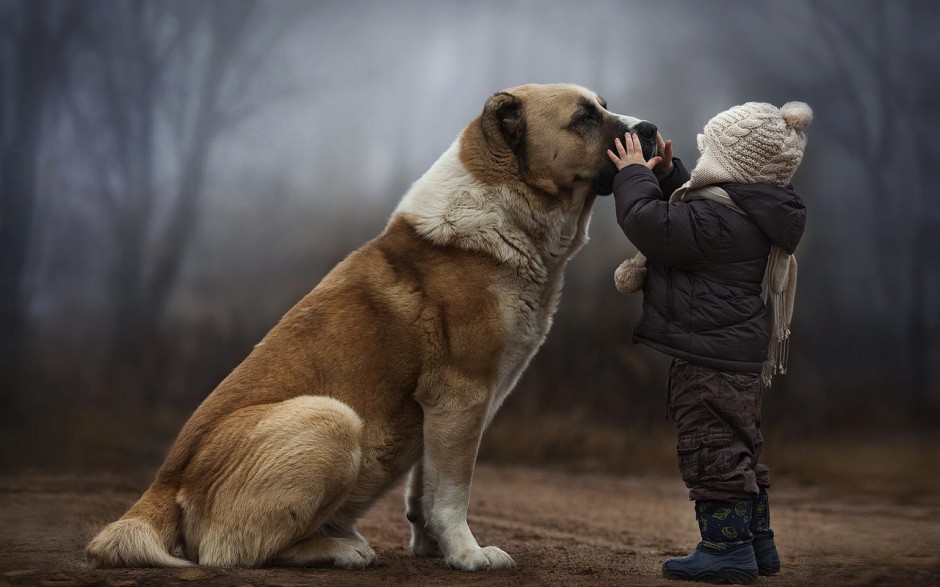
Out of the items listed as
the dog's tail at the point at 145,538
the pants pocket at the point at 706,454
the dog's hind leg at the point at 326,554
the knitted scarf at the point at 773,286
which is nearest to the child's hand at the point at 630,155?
the knitted scarf at the point at 773,286

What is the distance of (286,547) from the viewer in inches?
151

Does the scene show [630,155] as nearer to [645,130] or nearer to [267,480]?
[645,130]

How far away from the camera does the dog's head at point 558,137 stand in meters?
4.31

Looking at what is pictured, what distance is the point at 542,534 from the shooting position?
6.01m

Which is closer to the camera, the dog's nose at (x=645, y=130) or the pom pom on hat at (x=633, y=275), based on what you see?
the pom pom on hat at (x=633, y=275)

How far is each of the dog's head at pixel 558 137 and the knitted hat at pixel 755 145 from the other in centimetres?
A: 49

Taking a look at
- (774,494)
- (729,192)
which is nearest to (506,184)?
(729,192)

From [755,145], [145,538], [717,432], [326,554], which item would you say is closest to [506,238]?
[755,145]

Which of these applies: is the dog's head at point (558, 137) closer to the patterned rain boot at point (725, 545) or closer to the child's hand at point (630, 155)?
the child's hand at point (630, 155)

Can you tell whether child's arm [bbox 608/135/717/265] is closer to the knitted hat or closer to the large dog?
the knitted hat

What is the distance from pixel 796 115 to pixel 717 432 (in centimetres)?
137

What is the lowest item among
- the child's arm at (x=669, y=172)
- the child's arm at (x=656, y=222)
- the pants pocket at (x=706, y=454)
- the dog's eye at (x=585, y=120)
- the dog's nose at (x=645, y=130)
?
the pants pocket at (x=706, y=454)

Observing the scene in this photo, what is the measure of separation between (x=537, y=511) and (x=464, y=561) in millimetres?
3295

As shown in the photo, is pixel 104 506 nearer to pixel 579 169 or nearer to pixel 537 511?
pixel 537 511
